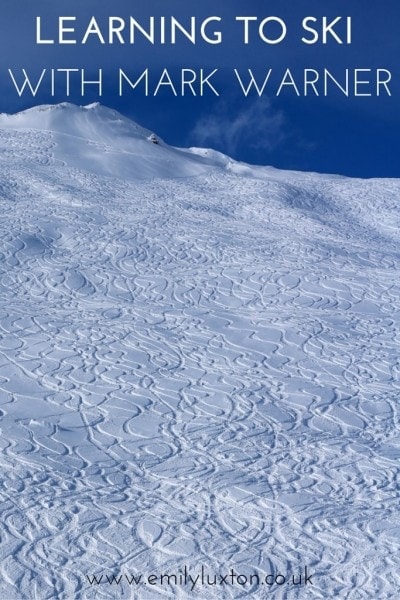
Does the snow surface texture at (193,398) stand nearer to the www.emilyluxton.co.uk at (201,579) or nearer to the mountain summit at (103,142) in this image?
the www.emilyluxton.co.uk at (201,579)

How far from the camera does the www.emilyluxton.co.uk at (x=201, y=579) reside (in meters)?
4.88

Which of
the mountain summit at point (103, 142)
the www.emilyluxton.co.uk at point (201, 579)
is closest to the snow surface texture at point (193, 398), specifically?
the www.emilyluxton.co.uk at point (201, 579)

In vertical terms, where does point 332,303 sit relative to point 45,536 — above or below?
below

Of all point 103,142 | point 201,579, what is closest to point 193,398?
point 201,579

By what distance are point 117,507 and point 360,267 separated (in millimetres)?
8256

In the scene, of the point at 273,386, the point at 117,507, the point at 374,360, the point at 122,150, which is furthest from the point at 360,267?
the point at 122,150

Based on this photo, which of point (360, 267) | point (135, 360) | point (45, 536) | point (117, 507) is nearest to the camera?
point (45, 536)

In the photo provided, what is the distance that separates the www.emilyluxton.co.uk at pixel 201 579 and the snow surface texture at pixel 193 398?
3cm

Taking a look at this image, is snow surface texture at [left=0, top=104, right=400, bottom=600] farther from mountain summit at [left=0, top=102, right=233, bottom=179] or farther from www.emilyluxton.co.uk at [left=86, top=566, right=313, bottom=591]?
mountain summit at [left=0, top=102, right=233, bottom=179]

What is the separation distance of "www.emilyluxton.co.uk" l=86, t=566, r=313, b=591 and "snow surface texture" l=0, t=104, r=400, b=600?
30 mm

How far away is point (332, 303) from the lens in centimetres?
1103

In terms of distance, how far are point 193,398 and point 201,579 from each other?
2.85m

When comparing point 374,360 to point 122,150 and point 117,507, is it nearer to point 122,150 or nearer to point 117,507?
point 117,507

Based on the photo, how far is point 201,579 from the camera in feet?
16.3
